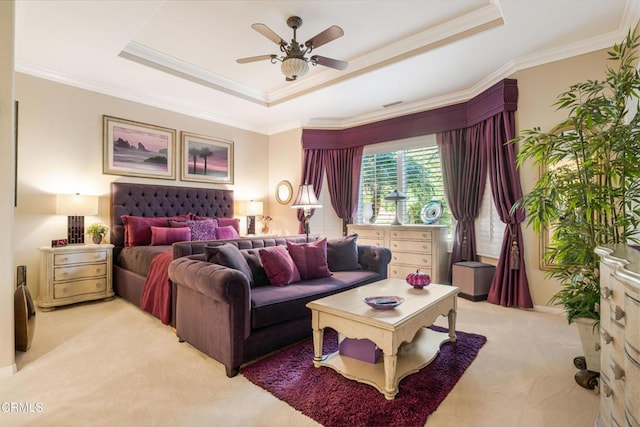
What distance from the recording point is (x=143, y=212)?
450 cm

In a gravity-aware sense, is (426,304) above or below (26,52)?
below

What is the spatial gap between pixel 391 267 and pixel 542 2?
3524 millimetres

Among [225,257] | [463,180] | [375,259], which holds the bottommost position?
[375,259]

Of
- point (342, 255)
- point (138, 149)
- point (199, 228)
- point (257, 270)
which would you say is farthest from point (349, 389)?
point (138, 149)

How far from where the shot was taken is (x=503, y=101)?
3729 millimetres

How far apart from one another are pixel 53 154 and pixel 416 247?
16.2 feet

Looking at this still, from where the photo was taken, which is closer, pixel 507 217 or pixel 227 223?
pixel 507 217

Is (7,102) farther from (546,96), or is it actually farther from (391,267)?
(546,96)

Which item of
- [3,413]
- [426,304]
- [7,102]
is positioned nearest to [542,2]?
[426,304]

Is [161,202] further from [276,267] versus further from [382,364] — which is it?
[382,364]

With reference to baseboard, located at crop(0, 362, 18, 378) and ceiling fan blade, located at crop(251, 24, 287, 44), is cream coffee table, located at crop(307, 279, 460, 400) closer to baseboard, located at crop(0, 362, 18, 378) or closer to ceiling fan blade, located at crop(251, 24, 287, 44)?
baseboard, located at crop(0, 362, 18, 378)

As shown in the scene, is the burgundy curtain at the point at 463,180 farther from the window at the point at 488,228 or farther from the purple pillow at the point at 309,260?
the purple pillow at the point at 309,260

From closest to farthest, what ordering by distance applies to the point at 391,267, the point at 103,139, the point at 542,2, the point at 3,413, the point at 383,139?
1. the point at 3,413
2. the point at 542,2
3. the point at 103,139
4. the point at 391,267
5. the point at 383,139

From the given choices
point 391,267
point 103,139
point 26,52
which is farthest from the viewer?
point 391,267
